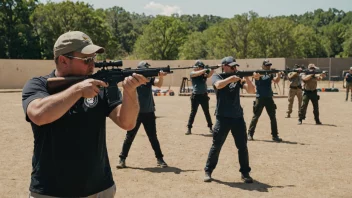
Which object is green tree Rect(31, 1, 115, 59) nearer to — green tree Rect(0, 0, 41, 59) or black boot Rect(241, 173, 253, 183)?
green tree Rect(0, 0, 41, 59)

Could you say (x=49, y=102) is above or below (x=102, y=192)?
above

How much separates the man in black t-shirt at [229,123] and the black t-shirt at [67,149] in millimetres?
4512

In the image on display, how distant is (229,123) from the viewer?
752 cm

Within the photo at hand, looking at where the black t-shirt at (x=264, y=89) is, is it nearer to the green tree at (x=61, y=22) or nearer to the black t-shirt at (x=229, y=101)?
the black t-shirt at (x=229, y=101)

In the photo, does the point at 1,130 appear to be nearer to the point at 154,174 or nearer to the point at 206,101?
the point at 206,101

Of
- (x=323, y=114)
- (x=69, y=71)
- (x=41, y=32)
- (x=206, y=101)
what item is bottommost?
(x=323, y=114)

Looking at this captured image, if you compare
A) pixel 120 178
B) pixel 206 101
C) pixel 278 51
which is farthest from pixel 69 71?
pixel 278 51

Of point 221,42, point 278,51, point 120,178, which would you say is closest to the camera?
point 120,178

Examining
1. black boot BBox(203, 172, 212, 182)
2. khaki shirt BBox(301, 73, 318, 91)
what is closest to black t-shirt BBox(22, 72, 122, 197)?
black boot BBox(203, 172, 212, 182)

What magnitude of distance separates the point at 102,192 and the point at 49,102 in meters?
0.95

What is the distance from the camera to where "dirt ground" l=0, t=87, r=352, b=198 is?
7.23 m

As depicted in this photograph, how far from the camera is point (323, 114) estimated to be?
18.4m

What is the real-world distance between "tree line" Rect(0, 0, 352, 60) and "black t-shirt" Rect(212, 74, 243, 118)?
4390 centimetres

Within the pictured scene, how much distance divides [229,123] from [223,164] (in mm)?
1808
